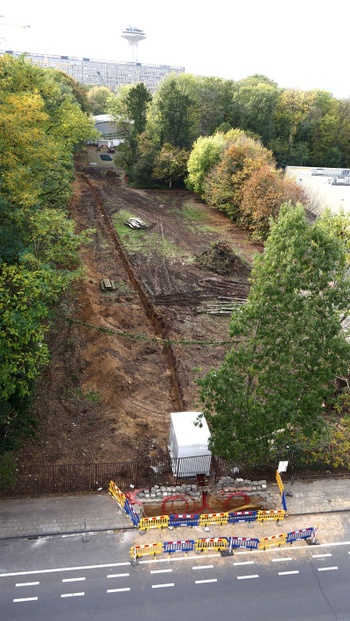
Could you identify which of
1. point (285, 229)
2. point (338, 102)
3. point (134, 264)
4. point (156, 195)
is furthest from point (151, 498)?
point (338, 102)

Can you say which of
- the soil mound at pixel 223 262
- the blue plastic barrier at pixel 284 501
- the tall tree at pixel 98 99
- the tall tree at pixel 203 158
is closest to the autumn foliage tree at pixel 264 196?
the soil mound at pixel 223 262

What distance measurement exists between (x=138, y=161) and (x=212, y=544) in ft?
165

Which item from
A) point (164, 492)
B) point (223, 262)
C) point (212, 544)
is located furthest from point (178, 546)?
point (223, 262)

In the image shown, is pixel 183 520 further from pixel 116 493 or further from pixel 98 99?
pixel 98 99

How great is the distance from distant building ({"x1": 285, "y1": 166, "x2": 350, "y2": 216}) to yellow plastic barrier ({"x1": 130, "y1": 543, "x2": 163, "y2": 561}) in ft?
115

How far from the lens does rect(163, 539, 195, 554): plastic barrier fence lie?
1423 cm

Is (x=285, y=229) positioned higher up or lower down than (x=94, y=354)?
higher up

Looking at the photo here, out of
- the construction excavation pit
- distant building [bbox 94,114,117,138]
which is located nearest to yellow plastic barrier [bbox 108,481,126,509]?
the construction excavation pit

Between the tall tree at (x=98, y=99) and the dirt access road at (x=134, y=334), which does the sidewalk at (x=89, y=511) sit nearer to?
the dirt access road at (x=134, y=334)

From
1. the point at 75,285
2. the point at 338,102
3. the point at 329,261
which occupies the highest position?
the point at 338,102

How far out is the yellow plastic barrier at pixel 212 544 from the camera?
14461mm

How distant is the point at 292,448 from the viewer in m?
18.0

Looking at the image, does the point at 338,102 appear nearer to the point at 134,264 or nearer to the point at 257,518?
the point at 134,264

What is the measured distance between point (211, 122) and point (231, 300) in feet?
129
